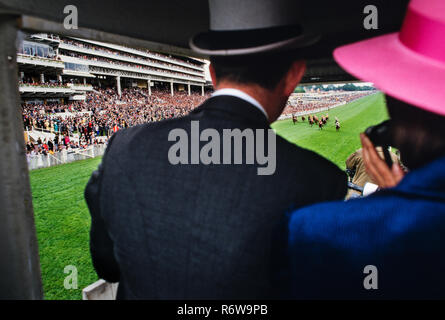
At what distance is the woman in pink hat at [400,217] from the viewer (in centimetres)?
88

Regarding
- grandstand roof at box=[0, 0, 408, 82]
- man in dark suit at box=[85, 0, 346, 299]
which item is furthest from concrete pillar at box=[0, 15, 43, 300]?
man in dark suit at box=[85, 0, 346, 299]

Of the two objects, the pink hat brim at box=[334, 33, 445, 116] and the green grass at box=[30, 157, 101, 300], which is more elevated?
the pink hat brim at box=[334, 33, 445, 116]

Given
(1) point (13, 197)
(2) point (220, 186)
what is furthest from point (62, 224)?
(2) point (220, 186)

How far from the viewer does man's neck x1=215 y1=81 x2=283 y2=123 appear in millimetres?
1188

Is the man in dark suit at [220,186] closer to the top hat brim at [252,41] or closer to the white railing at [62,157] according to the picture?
the top hat brim at [252,41]

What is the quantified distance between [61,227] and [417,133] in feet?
27.1

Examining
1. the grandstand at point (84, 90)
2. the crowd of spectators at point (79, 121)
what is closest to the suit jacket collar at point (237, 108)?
the grandstand at point (84, 90)

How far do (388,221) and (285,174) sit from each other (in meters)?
0.35

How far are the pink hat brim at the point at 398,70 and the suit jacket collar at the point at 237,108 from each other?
14.5 inches

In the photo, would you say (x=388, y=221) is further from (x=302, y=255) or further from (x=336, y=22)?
(x=336, y=22)

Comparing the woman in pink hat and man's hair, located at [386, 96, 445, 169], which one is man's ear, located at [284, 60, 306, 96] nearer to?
the woman in pink hat

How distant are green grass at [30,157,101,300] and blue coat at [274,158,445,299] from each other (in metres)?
5.06

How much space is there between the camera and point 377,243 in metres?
0.92
